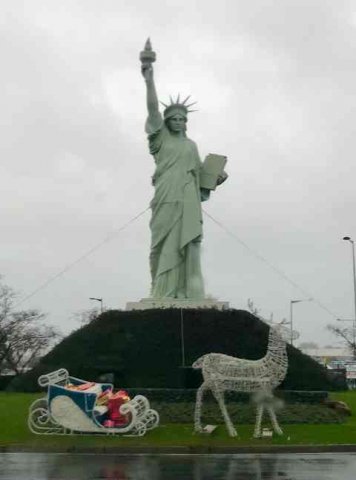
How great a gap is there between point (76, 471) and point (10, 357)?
56.7 meters

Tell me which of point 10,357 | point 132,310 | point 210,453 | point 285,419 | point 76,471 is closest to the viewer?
point 76,471

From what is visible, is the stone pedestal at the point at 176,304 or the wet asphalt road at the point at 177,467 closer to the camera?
the wet asphalt road at the point at 177,467

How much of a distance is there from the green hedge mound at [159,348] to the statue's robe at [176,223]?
2418 millimetres

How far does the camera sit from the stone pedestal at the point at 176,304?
30.7 meters

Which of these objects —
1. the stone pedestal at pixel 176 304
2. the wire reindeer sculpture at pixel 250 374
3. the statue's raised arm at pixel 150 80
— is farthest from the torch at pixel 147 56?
the wire reindeer sculpture at pixel 250 374

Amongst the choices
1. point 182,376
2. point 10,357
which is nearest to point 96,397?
point 182,376

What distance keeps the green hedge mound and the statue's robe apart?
2418 mm

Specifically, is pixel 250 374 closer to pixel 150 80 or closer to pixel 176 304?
pixel 176 304

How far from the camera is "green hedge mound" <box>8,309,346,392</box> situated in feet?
90.9

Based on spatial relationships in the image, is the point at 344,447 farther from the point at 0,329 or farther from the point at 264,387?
the point at 0,329

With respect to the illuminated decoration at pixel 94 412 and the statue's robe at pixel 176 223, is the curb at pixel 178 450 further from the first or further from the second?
the statue's robe at pixel 176 223

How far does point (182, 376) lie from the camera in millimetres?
26969

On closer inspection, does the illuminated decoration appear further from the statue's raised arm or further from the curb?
the statue's raised arm

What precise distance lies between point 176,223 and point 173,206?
0.66 meters
